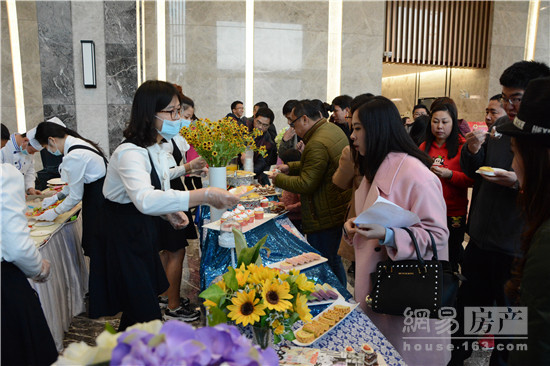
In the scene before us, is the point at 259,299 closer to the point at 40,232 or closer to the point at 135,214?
the point at 135,214

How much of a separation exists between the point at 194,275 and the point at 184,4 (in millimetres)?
5425

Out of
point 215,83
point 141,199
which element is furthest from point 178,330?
point 215,83

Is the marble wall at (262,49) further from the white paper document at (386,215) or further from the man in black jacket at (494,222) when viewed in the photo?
the white paper document at (386,215)

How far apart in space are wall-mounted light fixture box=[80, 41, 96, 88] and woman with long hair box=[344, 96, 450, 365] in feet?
14.9

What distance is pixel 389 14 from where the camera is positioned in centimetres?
840

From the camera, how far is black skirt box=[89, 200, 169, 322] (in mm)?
1988

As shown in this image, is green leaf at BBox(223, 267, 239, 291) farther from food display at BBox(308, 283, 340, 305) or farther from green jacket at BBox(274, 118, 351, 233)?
green jacket at BBox(274, 118, 351, 233)

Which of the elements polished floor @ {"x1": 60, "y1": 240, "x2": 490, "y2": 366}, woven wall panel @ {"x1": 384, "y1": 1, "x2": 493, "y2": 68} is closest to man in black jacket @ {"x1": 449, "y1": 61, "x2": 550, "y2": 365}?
polished floor @ {"x1": 60, "y1": 240, "x2": 490, "y2": 366}

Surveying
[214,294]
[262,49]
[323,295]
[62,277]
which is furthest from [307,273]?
[262,49]

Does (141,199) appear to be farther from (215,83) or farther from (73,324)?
(215,83)

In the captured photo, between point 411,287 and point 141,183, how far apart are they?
1.21 m

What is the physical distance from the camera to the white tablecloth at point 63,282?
258cm

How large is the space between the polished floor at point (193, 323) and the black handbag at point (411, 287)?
1.34 metres

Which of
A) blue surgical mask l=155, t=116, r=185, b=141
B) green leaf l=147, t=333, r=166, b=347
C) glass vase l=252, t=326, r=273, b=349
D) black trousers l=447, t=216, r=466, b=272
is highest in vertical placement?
blue surgical mask l=155, t=116, r=185, b=141
